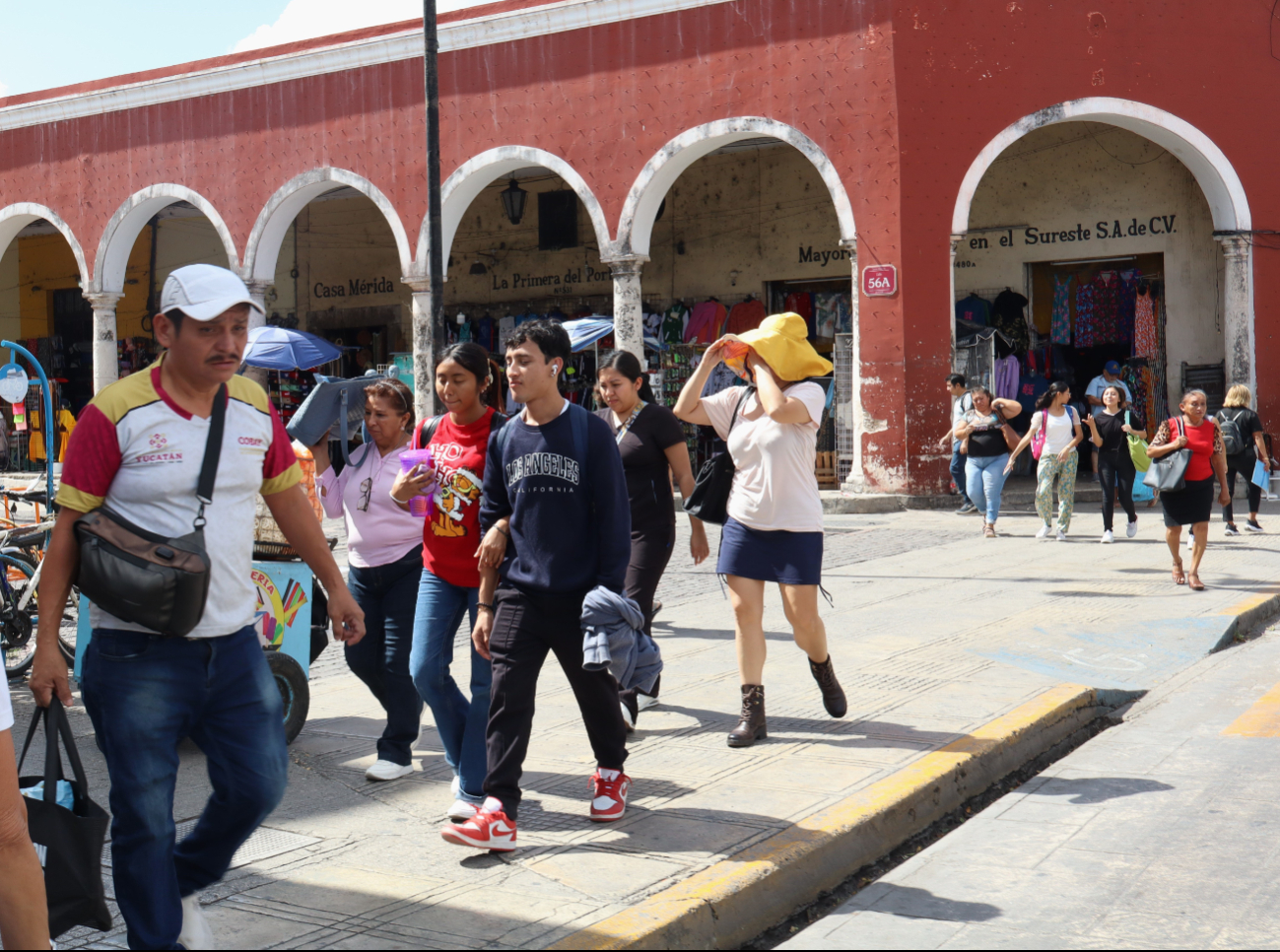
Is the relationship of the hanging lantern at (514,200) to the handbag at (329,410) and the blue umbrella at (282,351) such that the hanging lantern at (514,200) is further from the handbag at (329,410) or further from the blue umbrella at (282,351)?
the handbag at (329,410)

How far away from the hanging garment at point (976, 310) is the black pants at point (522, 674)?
669 inches

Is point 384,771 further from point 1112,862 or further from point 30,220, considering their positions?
point 30,220

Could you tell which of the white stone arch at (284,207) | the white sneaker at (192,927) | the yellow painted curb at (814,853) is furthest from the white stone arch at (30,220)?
the white sneaker at (192,927)

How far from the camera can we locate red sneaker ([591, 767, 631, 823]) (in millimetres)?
4637

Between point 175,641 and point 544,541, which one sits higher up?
point 544,541

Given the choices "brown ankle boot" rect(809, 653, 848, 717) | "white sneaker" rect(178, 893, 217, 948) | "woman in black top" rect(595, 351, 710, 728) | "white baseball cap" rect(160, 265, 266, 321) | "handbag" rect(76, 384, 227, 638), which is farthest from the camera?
"woman in black top" rect(595, 351, 710, 728)

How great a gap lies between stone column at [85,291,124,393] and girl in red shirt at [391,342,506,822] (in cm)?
1872

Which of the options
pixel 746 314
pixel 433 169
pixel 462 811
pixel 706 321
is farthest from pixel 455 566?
pixel 706 321

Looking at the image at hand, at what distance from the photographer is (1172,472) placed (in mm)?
10320

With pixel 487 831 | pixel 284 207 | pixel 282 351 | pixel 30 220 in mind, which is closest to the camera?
pixel 487 831

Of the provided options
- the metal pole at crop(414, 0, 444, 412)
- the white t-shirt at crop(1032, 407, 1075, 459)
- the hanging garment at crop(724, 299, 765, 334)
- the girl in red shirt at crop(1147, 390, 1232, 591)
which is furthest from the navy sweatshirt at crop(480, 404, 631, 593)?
the hanging garment at crop(724, 299, 765, 334)

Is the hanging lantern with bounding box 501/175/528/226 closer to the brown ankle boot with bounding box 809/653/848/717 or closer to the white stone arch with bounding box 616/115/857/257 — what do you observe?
the white stone arch with bounding box 616/115/857/257

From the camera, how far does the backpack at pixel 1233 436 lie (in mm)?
13648

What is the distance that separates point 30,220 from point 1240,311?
2052 cm
